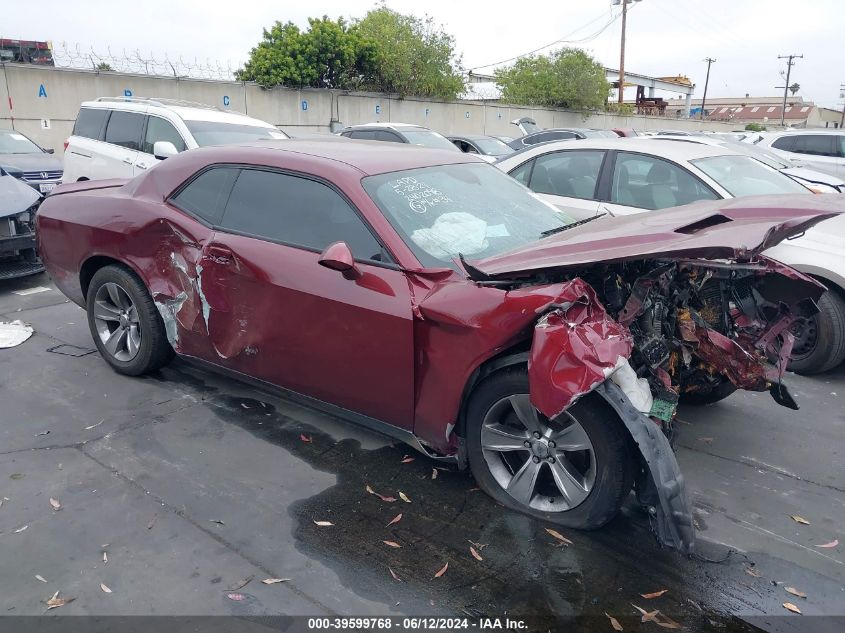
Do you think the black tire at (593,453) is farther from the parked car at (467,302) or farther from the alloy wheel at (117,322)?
the alloy wheel at (117,322)

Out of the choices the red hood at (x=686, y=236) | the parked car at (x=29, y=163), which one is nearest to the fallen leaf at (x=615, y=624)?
the red hood at (x=686, y=236)

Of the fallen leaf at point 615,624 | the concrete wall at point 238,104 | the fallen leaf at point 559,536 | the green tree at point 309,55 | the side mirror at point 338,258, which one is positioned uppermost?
the green tree at point 309,55

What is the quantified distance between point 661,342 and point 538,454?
833mm

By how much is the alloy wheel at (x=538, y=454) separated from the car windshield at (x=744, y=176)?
142 inches

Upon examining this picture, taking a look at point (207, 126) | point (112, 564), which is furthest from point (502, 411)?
point (207, 126)

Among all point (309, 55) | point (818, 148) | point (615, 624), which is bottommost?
point (615, 624)

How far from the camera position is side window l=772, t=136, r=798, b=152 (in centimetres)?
1470

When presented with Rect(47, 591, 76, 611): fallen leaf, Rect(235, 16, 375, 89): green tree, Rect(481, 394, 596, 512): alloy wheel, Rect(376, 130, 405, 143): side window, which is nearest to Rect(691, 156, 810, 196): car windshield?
Rect(481, 394, 596, 512): alloy wheel

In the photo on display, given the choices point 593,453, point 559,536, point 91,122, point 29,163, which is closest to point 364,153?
point 593,453

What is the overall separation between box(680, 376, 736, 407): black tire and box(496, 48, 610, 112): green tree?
3491 centimetres

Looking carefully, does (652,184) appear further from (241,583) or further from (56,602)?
(56,602)

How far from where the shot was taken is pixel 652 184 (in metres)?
5.92

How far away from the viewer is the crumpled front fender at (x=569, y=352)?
2660 mm

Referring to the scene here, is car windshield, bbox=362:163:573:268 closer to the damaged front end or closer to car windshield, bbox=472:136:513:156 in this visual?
the damaged front end
